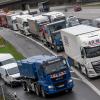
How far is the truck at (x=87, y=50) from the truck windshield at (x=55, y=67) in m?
4.12

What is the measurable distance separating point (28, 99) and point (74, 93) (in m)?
3.21

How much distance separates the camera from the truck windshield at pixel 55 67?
31350 mm

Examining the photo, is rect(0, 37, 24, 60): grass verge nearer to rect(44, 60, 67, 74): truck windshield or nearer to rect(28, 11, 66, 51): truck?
rect(28, 11, 66, 51): truck

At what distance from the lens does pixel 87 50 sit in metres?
35.6

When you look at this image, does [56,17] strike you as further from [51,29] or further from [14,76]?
[14,76]

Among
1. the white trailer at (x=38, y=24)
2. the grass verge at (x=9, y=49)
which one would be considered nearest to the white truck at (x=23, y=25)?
the grass verge at (x=9, y=49)

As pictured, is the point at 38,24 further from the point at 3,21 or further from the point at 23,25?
the point at 3,21

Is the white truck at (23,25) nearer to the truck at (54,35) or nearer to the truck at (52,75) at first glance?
the truck at (54,35)

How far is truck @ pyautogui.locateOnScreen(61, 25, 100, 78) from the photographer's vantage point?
3522 cm

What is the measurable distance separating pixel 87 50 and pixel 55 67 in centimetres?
486

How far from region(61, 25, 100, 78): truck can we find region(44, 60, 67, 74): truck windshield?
Result: 13.5 ft

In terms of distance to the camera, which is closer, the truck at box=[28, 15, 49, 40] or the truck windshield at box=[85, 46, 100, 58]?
the truck windshield at box=[85, 46, 100, 58]

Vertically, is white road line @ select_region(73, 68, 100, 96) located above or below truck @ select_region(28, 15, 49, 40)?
above

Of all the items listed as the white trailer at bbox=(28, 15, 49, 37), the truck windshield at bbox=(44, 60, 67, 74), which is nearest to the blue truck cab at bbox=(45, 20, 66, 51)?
the white trailer at bbox=(28, 15, 49, 37)
